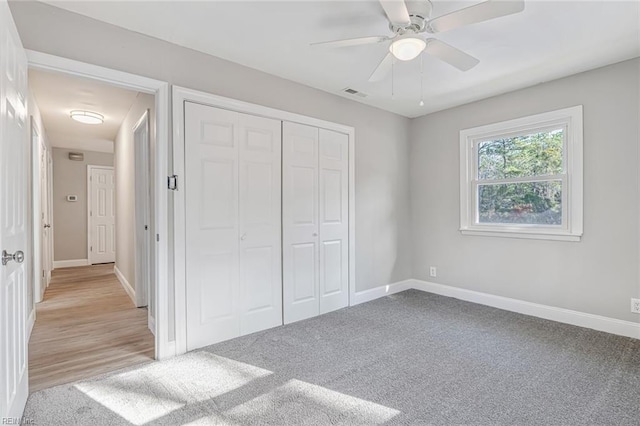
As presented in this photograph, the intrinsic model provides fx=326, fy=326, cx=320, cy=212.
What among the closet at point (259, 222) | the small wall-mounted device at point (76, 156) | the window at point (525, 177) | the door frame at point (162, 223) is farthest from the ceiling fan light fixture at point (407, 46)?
the small wall-mounted device at point (76, 156)

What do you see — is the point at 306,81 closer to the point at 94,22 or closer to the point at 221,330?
the point at 94,22

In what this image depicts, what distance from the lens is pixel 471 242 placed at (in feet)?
13.3

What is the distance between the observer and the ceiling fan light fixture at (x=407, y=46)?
1.95 meters

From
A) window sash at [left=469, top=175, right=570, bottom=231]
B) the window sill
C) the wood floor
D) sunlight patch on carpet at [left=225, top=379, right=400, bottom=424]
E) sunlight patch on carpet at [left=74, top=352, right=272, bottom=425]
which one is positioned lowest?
the wood floor

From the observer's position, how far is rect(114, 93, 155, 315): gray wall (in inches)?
155

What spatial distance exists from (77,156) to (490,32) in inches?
306

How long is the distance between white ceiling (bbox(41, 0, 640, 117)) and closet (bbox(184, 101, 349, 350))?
0.55 m

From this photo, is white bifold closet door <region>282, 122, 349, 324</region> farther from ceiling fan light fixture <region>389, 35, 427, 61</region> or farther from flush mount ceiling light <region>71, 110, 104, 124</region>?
flush mount ceiling light <region>71, 110, 104, 124</region>

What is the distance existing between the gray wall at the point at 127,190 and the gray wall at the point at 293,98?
0.83 m

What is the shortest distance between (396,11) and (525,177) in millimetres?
2714

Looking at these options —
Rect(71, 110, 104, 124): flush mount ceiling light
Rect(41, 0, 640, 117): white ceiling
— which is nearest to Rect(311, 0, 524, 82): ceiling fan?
Rect(41, 0, 640, 117): white ceiling

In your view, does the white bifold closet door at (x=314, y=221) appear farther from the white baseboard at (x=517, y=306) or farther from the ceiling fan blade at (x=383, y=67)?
the ceiling fan blade at (x=383, y=67)

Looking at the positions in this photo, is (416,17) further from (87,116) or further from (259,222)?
(87,116)

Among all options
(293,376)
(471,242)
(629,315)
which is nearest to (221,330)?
(293,376)
